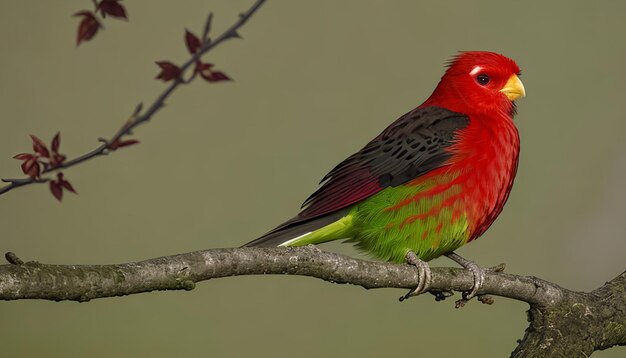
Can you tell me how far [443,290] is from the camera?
363 centimetres

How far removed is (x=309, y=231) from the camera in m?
3.79

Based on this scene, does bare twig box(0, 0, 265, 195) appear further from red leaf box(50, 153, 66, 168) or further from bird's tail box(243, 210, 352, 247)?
bird's tail box(243, 210, 352, 247)

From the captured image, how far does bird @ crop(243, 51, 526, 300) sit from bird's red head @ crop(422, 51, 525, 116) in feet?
0.26

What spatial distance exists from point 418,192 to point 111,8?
2.34 metres

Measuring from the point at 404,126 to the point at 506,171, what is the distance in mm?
571

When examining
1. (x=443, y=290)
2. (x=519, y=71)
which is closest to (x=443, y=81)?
(x=519, y=71)

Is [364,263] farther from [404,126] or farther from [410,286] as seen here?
[404,126]

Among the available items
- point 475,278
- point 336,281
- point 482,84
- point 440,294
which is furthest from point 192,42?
point 482,84

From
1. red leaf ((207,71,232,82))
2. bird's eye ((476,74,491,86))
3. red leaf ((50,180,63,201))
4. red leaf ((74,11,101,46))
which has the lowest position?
red leaf ((50,180,63,201))

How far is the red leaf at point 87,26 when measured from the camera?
177 centimetres

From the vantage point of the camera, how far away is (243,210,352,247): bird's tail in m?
3.68

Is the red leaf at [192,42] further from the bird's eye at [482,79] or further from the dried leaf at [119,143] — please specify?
the bird's eye at [482,79]

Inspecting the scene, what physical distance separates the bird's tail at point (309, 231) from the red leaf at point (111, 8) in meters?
1.86

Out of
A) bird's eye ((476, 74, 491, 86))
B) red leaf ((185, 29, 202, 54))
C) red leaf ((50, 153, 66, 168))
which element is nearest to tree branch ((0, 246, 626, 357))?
red leaf ((50, 153, 66, 168))
